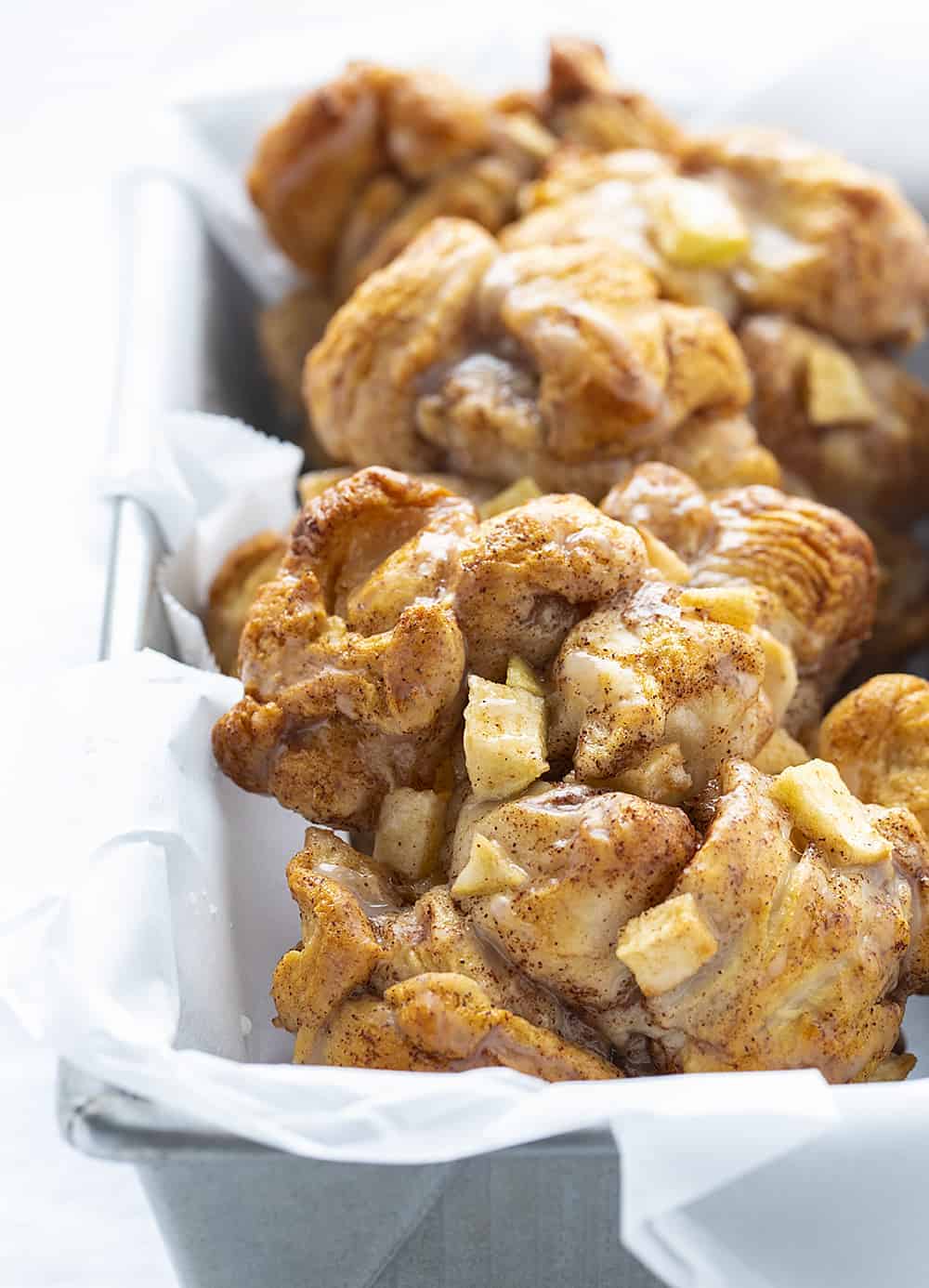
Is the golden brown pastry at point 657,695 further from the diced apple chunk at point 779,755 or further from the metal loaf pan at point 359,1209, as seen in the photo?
the metal loaf pan at point 359,1209

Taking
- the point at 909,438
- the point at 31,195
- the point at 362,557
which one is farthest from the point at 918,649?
the point at 31,195

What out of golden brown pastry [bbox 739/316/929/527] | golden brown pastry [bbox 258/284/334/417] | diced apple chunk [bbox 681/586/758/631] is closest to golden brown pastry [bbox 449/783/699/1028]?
diced apple chunk [bbox 681/586/758/631]

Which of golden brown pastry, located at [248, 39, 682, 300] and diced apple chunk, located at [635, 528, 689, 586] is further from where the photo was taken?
golden brown pastry, located at [248, 39, 682, 300]

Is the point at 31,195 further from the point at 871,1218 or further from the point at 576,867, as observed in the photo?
the point at 871,1218

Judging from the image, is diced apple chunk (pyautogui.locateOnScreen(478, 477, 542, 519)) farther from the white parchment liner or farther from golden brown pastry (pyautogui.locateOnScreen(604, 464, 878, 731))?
the white parchment liner

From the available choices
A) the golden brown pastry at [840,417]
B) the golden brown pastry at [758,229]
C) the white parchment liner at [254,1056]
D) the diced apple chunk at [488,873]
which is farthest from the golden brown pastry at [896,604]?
the diced apple chunk at [488,873]

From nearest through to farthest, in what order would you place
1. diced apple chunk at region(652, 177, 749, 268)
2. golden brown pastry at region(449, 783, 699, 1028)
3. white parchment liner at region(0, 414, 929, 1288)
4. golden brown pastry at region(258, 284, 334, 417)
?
white parchment liner at region(0, 414, 929, 1288)
golden brown pastry at region(449, 783, 699, 1028)
diced apple chunk at region(652, 177, 749, 268)
golden brown pastry at region(258, 284, 334, 417)
